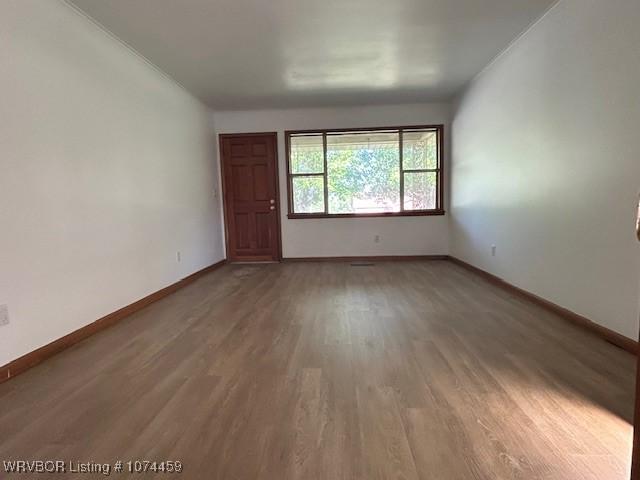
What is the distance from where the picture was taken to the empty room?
143 centimetres

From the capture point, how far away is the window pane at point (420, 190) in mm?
5797

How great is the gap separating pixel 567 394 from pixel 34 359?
306 centimetres

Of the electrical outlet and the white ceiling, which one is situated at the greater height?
the white ceiling

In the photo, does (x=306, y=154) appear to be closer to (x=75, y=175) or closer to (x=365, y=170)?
(x=365, y=170)

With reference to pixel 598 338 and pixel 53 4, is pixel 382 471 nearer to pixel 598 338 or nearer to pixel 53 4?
pixel 598 338

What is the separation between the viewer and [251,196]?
19.7 feet

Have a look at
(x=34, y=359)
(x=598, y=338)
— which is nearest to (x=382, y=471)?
(x=598, y=338)

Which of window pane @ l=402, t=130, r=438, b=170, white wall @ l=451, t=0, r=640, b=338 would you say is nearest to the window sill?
window pane @ l=402, t=130, r=438, b=170

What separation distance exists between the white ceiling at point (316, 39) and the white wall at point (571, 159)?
1.48 feet

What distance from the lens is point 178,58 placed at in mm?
3619

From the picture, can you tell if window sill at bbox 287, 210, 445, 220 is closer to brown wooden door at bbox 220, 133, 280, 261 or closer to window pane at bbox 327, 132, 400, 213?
window pane at bbox 327, 132, 400, 213

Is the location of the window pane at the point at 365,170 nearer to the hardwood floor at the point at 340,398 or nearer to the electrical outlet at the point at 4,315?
the hardwood floor at the point at 340,398

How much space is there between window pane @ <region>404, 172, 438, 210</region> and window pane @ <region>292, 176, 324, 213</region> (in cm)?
144

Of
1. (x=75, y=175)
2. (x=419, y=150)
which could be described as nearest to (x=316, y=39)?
(x=75, y=175)
